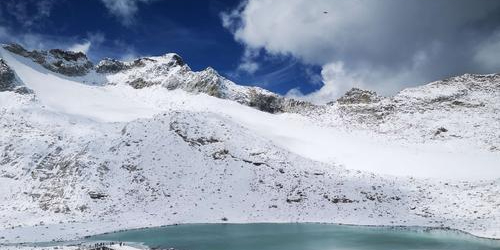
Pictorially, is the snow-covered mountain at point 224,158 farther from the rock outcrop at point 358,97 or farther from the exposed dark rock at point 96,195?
the rock outcrop at point 358,97

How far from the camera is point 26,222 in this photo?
4322 cm

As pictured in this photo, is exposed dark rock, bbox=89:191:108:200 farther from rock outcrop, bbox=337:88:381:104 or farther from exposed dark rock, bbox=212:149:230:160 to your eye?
rock outcrop, bbox=337:88:381:104

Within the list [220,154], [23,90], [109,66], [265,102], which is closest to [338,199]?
[220,154]

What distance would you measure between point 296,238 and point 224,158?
21286mm

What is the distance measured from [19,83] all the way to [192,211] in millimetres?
42610

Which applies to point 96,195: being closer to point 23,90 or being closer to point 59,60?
point 23,90

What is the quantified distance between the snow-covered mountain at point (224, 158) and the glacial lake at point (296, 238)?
281 centimetres

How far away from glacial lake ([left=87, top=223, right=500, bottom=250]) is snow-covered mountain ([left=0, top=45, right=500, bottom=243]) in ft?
9.21

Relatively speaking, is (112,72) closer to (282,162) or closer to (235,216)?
(282,162)

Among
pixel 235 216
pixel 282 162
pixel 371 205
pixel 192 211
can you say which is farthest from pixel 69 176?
pixel 371 205

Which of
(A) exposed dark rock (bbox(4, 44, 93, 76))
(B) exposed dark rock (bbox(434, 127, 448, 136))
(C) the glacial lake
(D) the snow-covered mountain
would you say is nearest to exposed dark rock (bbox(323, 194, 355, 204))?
(D) the snow-covered mountain

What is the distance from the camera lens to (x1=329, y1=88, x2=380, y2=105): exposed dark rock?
93250 mm

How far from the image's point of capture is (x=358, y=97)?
94.4 m

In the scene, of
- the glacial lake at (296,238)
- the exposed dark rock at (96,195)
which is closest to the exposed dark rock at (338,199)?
the glacial lake at (296,238)
